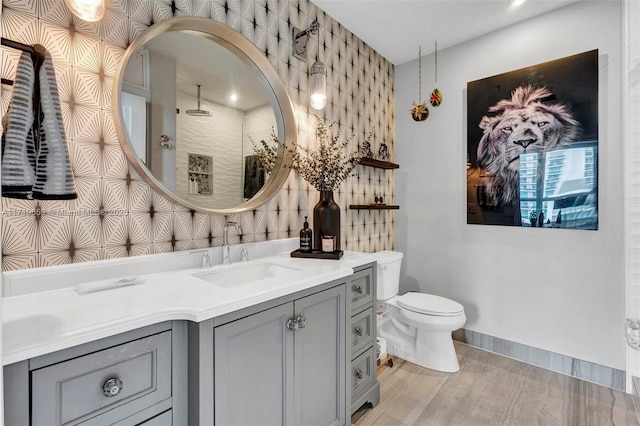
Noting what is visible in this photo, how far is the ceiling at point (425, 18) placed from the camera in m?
2.19

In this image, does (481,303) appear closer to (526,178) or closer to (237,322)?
(526,178)

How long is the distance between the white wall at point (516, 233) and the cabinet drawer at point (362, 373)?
1212 millimetres

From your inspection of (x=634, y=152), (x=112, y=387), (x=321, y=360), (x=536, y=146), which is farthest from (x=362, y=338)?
(x=536, y=146)

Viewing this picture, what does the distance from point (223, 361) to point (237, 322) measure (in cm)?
13

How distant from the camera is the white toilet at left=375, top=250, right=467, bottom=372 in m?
2.24

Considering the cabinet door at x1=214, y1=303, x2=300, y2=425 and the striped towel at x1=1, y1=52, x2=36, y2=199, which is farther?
the cabinet door at x1=214, y1=303, x2=300, y2=425

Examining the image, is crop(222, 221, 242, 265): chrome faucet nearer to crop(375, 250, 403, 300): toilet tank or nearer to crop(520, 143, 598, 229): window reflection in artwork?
crop(375, 250, 403, 300): toilet tank

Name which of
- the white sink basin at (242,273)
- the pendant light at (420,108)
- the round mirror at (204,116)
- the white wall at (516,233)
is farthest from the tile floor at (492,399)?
the pendant light at (420,108)

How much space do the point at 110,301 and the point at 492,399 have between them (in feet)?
7.04

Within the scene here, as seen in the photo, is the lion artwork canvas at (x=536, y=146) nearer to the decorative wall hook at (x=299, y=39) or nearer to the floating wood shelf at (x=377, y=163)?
the floating wood shelf at (x=377, y=163)

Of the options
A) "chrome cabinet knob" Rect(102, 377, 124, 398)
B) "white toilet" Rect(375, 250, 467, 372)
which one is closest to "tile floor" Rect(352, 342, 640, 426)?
"white toilet" Rect(375, 250, 467, 372)

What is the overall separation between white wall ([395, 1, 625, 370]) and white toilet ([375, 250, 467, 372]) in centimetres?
45

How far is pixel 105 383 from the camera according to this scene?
2.85ft

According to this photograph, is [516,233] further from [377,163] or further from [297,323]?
[297,323]
